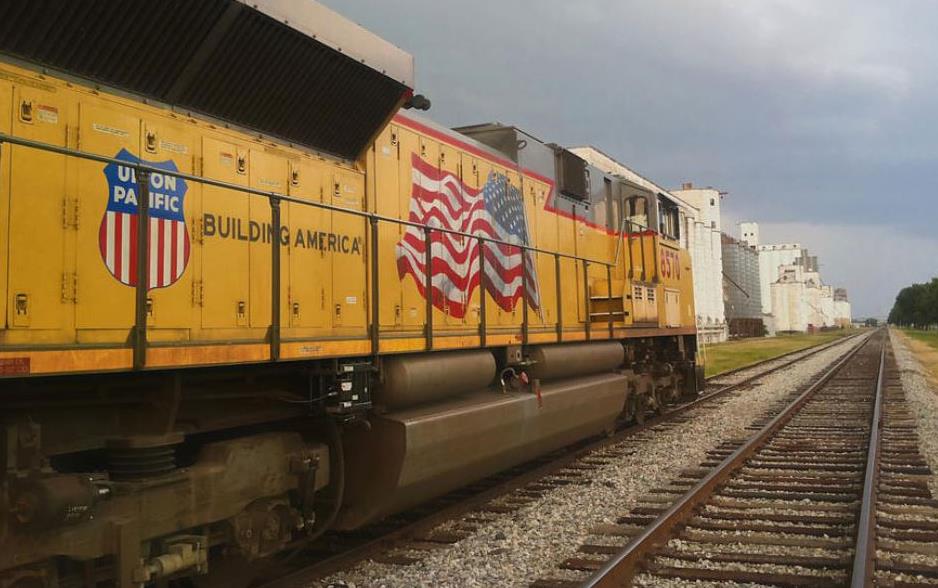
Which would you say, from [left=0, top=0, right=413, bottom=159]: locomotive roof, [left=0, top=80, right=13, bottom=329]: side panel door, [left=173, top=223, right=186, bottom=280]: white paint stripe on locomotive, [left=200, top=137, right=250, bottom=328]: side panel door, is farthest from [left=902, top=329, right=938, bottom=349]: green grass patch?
[left=0, top=80, right=13, bottom=329]: side panel door

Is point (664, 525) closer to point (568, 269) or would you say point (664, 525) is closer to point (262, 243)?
point (262, 243)

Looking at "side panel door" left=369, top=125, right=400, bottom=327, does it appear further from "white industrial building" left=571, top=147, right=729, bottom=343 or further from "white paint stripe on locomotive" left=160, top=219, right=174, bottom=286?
"white industrial building" left=571, top=147, right=729, bottom=343

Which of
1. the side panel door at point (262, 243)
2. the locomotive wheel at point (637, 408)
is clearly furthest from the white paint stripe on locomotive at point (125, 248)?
the locomotive wheel at point (637, 408)

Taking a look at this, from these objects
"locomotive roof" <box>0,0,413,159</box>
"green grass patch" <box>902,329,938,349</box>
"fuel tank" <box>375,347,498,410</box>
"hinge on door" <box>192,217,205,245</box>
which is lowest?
"green grass patch" <box>902,329,938,349</box>

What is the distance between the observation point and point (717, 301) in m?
55.4

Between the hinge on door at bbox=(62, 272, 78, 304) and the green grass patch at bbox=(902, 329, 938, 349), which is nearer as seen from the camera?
the hinge on door at bbox=(62, 272, 78, 304)

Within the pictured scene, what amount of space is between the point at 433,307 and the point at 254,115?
91.0 inches

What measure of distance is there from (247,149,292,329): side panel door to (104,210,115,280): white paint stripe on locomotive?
0.88 m

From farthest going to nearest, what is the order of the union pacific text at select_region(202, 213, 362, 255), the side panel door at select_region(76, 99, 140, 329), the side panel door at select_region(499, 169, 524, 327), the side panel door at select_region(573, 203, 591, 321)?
the side panel door at select_region(573, 203, 591, 321) < the side panel door at select_region(499, 169, 524, 327) < the union pacific text at select_region(202, 213, 362, 255) < the side panel door at select_region(76, 99, 140, 329)

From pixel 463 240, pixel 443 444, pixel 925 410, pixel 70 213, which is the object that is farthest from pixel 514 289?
pixel 925 410

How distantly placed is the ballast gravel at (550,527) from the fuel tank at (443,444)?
0.46m

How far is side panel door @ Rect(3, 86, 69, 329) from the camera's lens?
123 inches

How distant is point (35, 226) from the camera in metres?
3.22

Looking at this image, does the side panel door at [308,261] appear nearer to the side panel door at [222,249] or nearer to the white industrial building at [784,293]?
the side panel door at [222,249]
